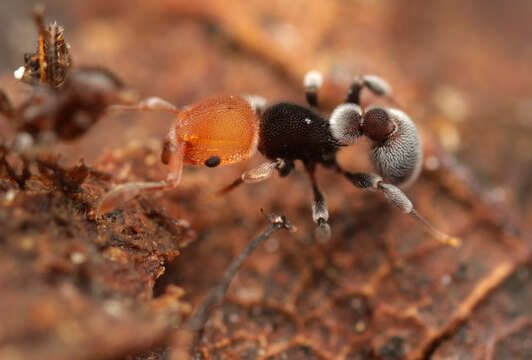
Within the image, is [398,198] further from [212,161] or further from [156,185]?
[156,185]

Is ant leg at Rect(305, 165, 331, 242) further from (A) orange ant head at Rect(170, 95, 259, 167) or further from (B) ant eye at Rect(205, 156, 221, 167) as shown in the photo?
(B) ant eye at Rect(205, 156, 221, 167)

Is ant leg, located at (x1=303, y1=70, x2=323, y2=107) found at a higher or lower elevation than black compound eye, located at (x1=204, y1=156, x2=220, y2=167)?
higher

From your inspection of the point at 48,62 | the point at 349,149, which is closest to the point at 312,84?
the point at 349,149

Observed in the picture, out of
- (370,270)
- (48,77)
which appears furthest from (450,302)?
(48,77)

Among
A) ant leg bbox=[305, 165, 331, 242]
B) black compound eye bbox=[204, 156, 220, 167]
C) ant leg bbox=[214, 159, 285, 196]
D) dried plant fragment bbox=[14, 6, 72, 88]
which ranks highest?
dried plant fragment bbox=[14, 6, 72, 88]

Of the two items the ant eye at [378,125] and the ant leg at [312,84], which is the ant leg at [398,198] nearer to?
the ant eye at [378,125]

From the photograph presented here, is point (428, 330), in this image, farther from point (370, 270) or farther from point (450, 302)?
point (370, 270)

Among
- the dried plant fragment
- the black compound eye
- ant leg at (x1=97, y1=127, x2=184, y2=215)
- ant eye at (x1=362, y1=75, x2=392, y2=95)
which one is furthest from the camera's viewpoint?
ant eye at (x1=362, y1=75, x2=392, y2=95)

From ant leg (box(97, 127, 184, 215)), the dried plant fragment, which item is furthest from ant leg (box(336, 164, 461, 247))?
the dried plant fragment
